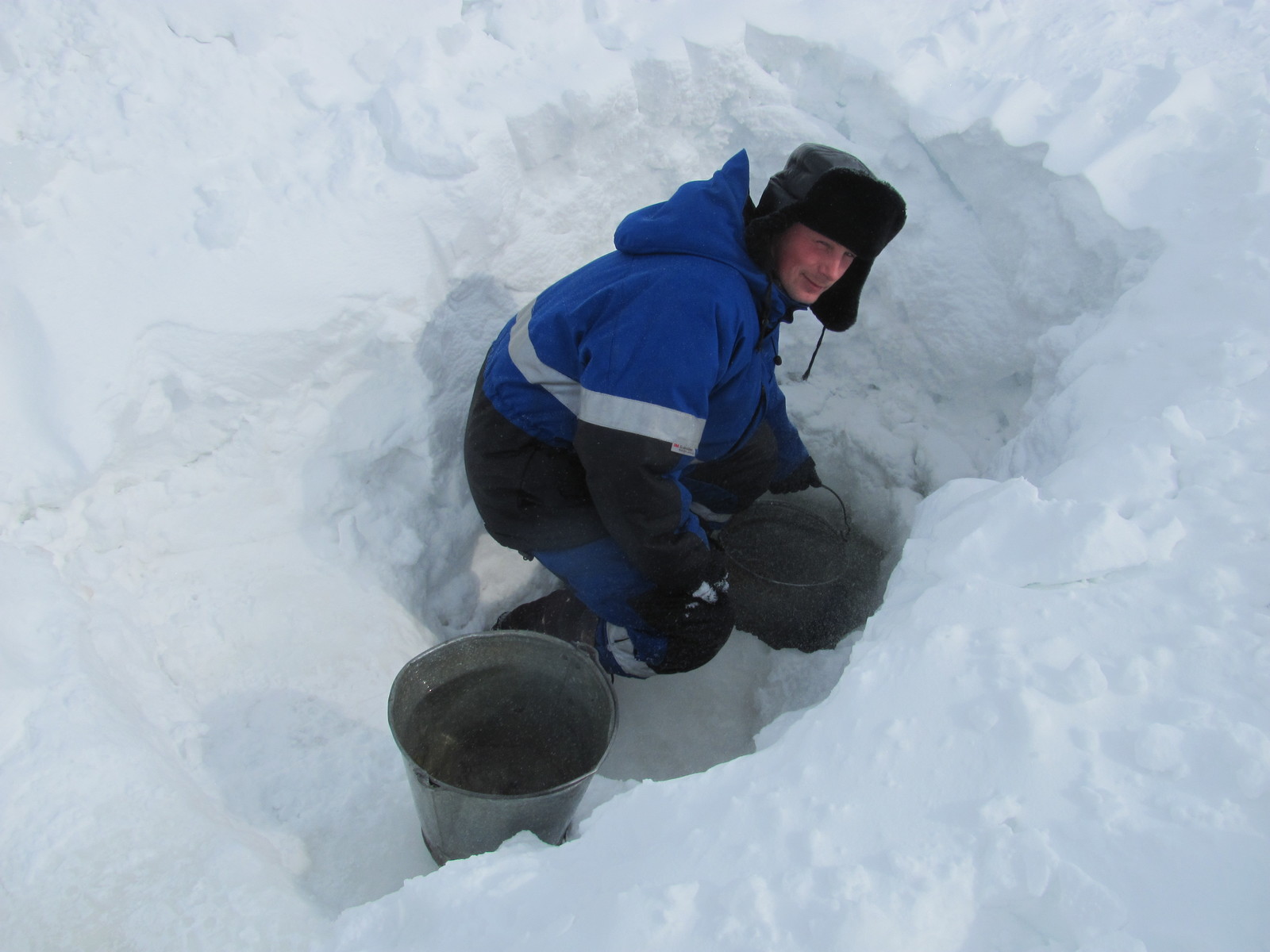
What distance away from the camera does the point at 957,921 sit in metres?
1.14

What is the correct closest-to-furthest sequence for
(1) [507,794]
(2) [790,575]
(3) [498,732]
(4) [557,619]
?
(1) [507,794] → (3) [498,732] → (4) [557,619] → (2) [790,575]

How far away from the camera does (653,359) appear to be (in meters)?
1.90

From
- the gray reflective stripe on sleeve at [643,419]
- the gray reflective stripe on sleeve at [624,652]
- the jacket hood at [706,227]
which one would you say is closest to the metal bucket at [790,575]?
the gray reflective stripe on sleeve at [624,652]

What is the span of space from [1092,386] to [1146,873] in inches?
58.3

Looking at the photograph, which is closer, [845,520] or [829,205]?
[829,205]

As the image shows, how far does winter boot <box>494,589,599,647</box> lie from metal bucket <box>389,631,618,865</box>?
17.9 inches

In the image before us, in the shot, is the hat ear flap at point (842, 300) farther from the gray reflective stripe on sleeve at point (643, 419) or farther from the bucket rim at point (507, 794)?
the bucket rim at point (507, 794)

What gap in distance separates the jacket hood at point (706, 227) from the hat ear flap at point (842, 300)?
29 cm

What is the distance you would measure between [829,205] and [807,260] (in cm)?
17

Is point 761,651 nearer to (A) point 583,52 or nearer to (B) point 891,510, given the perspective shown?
(B) point 891,510

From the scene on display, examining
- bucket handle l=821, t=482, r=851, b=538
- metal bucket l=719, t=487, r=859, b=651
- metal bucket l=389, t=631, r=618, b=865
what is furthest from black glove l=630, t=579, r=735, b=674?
bucket handle l=821, t=482, r=851, b=538

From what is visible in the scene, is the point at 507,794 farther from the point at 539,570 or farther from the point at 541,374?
the point at 539,570

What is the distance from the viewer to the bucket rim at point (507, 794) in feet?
5.79

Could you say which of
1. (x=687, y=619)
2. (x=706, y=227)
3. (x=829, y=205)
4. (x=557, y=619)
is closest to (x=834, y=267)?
(x=829, y=205)
